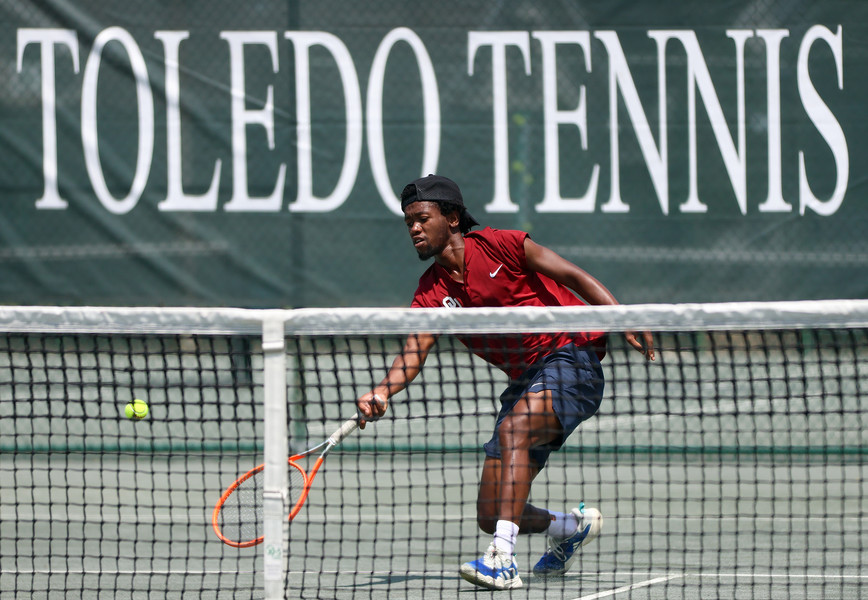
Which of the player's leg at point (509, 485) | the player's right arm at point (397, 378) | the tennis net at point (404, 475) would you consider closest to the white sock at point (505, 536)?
the player's leg at point (509, 485)

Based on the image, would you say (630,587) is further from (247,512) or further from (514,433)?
(247,512)

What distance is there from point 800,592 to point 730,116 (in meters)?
3.29

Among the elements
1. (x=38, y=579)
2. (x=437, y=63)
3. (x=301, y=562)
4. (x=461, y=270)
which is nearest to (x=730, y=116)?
(x=437, y=63)

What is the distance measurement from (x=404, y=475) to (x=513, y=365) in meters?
2.85

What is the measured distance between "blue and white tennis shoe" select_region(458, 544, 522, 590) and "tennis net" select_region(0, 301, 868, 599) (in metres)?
0.17

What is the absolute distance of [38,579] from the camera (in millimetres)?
4102

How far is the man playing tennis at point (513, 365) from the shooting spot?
3.65 metres

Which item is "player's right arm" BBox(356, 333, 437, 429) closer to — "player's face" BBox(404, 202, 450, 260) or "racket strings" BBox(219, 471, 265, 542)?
"player's face" BBox(404, 202, 450, 260)

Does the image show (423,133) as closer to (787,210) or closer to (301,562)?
(787,210)

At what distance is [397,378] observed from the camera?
12.3ft

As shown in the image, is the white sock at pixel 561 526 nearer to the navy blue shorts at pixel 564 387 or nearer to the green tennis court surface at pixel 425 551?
the green tennis court surface at pixel 425 551

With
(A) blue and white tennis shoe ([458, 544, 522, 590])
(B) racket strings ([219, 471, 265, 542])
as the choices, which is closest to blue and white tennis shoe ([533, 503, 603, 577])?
(A) blue and white tennis shoe ([458, 544, 522, 590])

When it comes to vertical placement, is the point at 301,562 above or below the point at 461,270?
below

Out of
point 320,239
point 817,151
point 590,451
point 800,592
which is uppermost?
point 817,151
